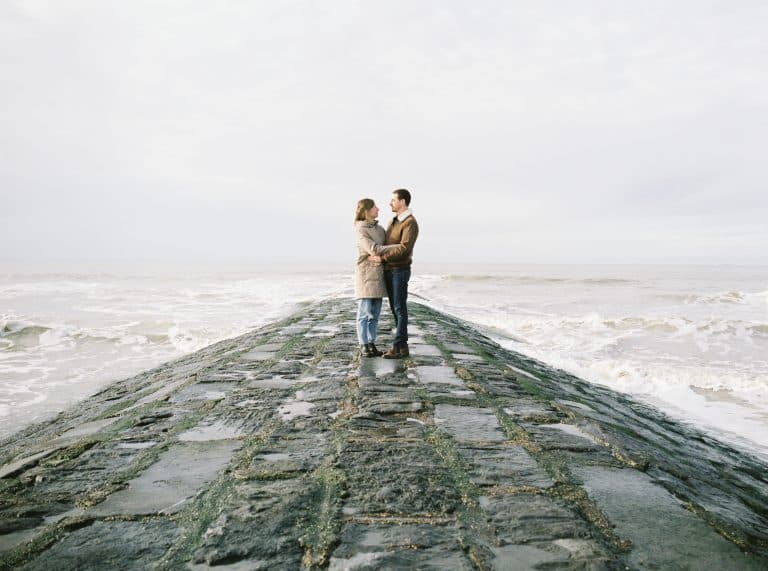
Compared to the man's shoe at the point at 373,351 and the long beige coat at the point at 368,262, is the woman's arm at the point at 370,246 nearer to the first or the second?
the long beige coat at the point at 368,262

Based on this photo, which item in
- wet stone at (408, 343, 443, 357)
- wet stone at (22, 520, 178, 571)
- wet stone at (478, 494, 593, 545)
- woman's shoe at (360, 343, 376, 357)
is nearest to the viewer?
wet stone at (22, 520, 178, 571)

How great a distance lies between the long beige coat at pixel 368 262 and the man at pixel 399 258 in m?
0.09

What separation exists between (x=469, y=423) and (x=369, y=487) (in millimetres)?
1158

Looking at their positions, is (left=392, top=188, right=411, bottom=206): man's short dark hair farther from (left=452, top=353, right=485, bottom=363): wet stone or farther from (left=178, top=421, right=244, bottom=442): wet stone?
(left=178, top=421, right=244, bottom=442): wet stone

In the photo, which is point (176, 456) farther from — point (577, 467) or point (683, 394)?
point (683, 394)

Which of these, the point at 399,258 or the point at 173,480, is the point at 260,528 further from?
the point at 399,258

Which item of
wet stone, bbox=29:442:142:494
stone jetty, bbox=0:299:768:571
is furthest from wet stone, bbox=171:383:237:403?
wet stone, bbox=29:442:142:494

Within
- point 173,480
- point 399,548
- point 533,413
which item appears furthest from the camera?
point 533,413

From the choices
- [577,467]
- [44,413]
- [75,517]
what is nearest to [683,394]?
[577,467]

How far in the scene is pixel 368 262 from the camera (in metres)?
5.25

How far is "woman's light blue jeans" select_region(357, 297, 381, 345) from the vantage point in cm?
532

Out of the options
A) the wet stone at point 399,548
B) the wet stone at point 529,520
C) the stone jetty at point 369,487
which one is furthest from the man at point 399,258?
the wet stone at point 399,548

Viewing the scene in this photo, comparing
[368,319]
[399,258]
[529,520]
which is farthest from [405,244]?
[529,520]

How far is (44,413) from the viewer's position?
5.26 m
